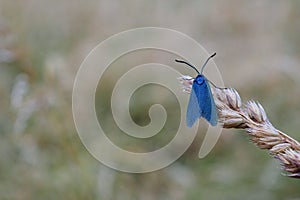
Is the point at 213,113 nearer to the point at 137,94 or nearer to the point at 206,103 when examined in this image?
the point at 206,103

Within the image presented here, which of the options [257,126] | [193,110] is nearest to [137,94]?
[193,110]

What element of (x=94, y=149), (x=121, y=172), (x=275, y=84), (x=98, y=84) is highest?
(x=98, y=84)

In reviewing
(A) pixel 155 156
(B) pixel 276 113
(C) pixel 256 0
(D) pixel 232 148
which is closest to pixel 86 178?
(A) pixel 155 156

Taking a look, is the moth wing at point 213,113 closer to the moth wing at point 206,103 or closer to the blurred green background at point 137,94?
the moth wing at point 206,103

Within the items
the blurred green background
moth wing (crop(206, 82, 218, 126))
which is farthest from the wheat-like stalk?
the blurred green background

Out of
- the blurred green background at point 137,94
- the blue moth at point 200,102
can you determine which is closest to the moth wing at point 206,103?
A: the blue moth at point 200,102

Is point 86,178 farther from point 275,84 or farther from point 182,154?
point 275,84
